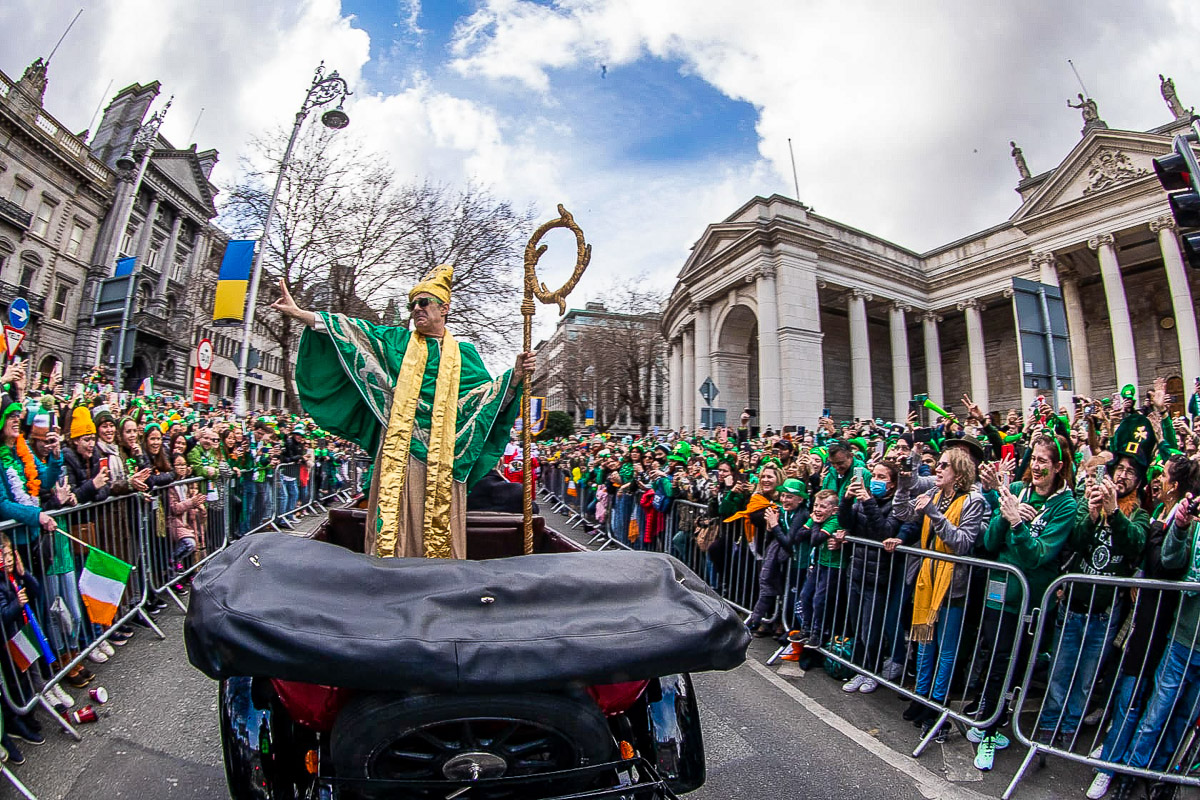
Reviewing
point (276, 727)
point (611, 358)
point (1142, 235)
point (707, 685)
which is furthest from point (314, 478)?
point (1142, 235)

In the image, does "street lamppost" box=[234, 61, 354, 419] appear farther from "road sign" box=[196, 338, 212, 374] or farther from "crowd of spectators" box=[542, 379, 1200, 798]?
"crowd of spectators" box=[542, 379, 1200, 798]

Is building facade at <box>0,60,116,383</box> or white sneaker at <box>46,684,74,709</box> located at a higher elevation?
building facade at <box>0,60,116,383</box>

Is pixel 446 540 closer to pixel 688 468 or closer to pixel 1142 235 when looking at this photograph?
pixel 688 468

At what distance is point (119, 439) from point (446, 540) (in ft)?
16.1

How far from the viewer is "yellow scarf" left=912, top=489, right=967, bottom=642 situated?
3.79 meters

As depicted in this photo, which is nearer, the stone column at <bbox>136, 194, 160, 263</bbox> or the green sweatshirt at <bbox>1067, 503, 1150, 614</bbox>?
the green sweatshirt at <bbox>1067, 503, 1150, 614</bbox>

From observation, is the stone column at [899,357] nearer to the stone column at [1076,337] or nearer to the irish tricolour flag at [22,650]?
the stone column at [1076,337]

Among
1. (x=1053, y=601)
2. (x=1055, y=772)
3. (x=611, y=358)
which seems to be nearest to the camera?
(x=1055, y=772)

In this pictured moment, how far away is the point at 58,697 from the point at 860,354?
29.2 meters

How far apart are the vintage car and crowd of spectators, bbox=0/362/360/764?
2.12 metres

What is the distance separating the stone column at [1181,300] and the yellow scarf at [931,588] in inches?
966

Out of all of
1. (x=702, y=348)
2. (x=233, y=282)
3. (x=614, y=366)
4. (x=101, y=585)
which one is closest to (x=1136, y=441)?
(x=101, y=585)

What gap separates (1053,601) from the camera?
3643 millimetres

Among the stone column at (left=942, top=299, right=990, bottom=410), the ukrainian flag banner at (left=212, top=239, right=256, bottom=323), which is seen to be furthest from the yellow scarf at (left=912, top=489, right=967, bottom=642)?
the stone column at (left=942, top=299, right=990, bottom=410)
